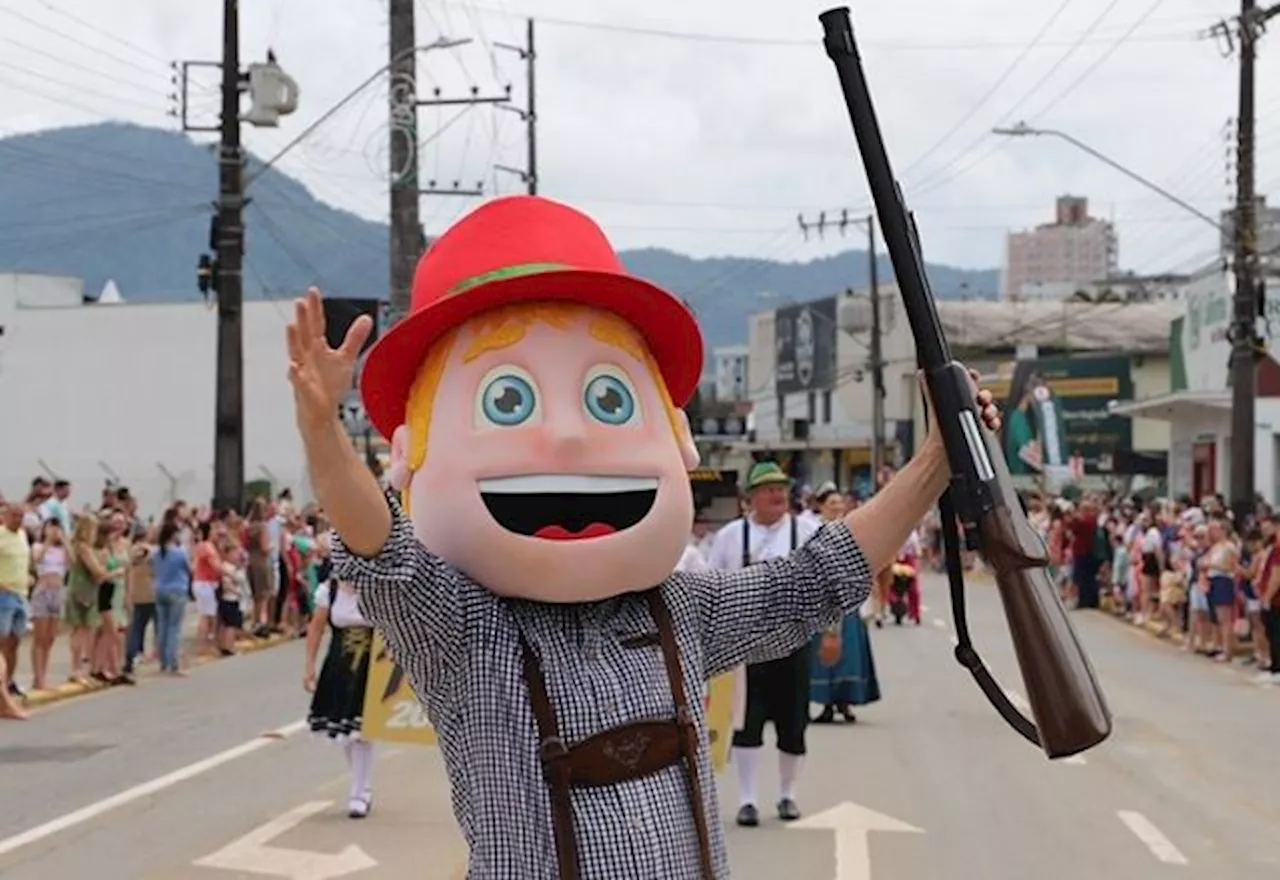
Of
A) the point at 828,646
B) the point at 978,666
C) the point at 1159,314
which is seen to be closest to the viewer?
the point at 978,666

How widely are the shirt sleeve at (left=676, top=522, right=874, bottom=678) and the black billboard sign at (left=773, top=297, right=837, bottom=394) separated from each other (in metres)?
80.5

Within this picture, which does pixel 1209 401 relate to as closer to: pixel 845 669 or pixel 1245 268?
pixel 1245 268

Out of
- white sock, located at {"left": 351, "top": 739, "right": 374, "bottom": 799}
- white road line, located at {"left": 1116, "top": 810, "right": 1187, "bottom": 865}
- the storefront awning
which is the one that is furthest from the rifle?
the storefront awning

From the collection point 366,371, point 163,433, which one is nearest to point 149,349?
point 163,433

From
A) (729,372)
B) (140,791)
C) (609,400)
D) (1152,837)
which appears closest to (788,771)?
(1152,837)

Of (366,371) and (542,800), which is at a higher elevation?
(366,371)

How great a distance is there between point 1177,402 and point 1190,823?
27052 mm

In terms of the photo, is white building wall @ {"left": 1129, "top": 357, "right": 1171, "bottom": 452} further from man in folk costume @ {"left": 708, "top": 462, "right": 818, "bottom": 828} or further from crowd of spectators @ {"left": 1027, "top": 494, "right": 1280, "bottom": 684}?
man in folk costume @ {"left": 708, "top": 462, "right": 818, "bottom": 828}

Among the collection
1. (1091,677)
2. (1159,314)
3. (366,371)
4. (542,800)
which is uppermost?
(1159,314)

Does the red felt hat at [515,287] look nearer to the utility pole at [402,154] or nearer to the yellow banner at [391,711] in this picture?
the yellow banner at [391,711]

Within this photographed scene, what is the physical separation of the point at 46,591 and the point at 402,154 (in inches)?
435

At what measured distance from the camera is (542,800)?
3.60 meters

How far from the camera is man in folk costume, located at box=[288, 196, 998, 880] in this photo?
11.8ft

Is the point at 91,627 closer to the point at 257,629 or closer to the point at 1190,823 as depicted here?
the point at 257,629
